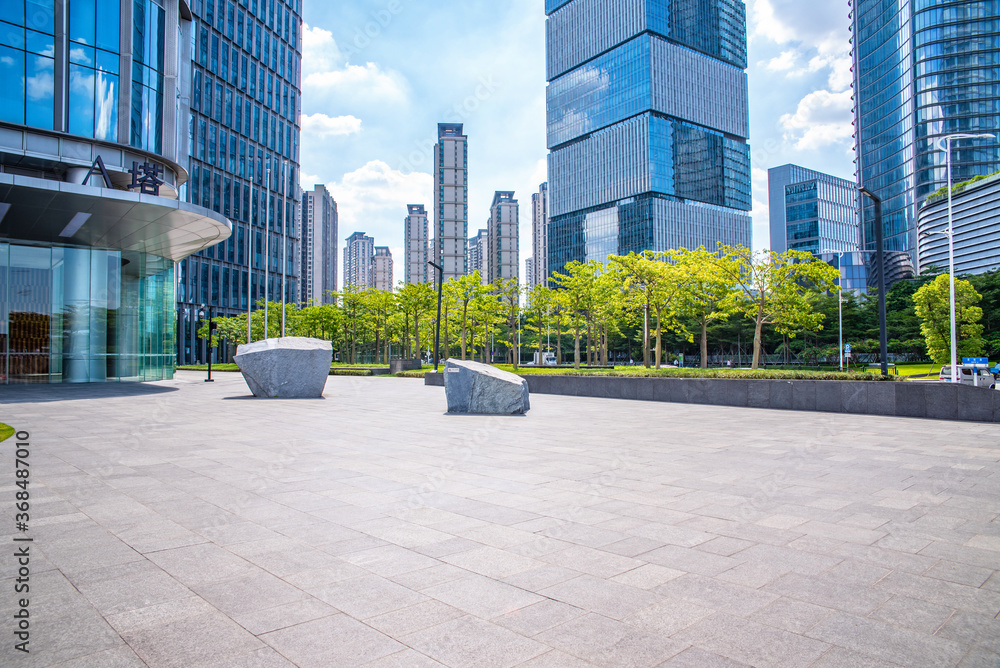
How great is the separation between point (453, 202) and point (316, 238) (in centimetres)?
4316

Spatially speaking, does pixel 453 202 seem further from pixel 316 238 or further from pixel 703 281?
pixel 703 281

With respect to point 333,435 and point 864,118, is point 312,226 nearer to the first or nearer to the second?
point 864,118

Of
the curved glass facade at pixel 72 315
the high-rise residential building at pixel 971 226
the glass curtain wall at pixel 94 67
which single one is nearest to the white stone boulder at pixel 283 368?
the curved glass facade at pixel 72 315

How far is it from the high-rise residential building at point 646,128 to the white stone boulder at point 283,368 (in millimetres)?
94337

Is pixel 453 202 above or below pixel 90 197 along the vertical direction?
above

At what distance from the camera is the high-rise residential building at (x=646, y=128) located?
111 meters

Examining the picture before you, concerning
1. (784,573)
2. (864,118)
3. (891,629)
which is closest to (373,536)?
(784,573)

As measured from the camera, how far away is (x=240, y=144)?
67500 mm

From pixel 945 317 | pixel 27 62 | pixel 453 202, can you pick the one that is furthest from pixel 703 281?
pixel 453 202

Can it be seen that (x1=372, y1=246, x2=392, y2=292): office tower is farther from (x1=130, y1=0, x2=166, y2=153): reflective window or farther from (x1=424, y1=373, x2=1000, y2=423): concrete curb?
(x1=424, y1=373, x2=1000, y2=423): concrete curb

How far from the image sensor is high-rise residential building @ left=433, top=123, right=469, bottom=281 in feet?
381

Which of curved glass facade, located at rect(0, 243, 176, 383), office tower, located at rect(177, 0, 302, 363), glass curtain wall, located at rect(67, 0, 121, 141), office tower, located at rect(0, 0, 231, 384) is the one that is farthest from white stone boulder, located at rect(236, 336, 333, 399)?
office tower, located at rect(177, 0, 302, 363)

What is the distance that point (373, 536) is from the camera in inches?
186

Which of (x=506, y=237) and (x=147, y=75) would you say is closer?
(x=147, y=75)
